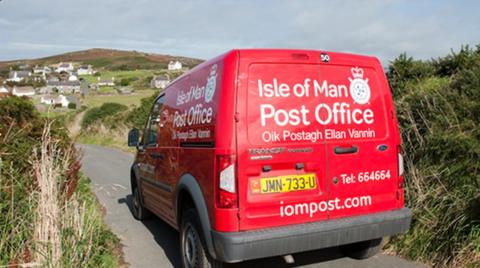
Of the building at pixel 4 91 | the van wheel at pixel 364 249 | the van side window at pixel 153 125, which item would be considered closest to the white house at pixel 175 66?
the building at pixel 4 91

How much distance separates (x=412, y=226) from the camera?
508cm

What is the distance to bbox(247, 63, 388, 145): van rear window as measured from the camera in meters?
3.80

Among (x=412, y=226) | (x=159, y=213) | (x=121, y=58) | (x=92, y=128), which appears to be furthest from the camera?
(x=121, y=58)

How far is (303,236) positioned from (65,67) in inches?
4433

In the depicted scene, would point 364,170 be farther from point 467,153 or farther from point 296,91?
point 467,153

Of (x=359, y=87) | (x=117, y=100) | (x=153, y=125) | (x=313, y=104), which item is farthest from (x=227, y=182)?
(x=117, y=100)

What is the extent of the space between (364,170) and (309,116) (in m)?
0.80

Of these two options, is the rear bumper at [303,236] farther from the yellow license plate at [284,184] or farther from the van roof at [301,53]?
the van roof at [301,53]

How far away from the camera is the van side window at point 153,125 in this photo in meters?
5.90

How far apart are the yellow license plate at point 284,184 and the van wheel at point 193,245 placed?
75cm

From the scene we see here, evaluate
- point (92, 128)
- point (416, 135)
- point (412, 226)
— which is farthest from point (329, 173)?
point (92, 128)

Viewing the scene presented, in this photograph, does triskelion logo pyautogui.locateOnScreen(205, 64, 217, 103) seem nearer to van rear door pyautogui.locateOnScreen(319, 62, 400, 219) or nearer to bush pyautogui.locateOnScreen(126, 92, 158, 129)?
van rear door pyautogui.locateOnScreen(319, 62, 400, 219)

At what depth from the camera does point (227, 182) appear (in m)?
3.65

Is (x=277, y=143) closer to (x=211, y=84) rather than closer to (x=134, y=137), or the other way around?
(x=211, y=84)
